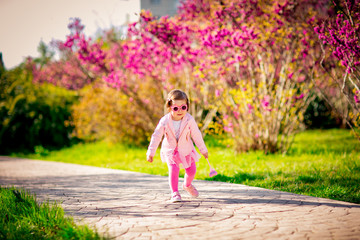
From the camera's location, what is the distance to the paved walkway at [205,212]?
2.80 m

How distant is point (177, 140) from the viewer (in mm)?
4098

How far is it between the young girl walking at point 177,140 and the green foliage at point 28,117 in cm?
1006

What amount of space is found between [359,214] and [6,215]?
3929 mm

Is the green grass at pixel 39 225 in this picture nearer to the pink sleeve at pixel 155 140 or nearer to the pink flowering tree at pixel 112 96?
the pink sleeve at pixel 155 140

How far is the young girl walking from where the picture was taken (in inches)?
157

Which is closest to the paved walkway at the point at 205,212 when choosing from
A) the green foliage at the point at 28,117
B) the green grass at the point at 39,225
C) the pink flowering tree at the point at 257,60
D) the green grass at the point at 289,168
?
the green grass at the point at 39,225

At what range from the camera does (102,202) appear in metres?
4.10

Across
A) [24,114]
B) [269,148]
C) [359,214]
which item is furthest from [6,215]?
[24,114]

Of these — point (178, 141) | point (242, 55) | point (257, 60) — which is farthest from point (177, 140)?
point (257, 60)

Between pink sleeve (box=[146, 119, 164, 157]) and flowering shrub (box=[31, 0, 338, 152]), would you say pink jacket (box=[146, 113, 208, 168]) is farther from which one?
flowering shrub (box=[31, 0, 338, 152])

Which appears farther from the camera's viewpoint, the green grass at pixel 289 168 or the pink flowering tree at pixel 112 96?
the pink flowering tree at pixel 112 96

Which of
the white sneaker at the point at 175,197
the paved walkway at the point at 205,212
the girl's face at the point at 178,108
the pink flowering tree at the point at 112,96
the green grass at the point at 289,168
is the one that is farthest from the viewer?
the pink flowering tree at the point at 112,96

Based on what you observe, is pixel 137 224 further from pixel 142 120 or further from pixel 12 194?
pixel 142 120

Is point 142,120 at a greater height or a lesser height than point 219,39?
lesser
